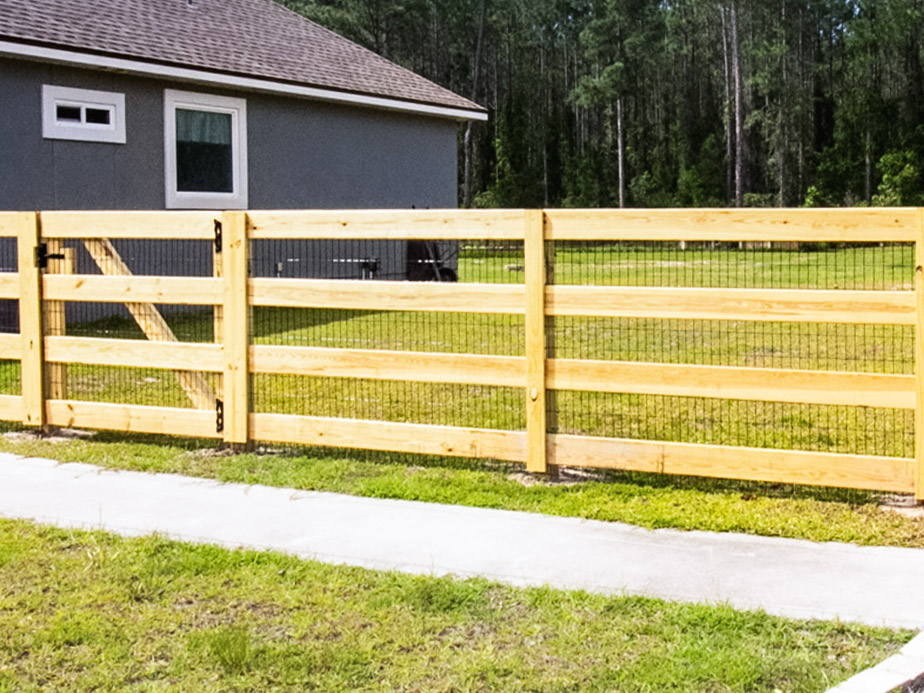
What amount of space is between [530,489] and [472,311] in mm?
1006

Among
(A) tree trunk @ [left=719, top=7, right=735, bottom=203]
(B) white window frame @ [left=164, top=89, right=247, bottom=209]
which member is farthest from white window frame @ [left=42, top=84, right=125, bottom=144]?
(A) tree trunk @ [left=719, top=7, right=735, bottom=203]

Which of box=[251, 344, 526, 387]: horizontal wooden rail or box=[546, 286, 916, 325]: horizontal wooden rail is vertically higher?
box=[546, 286, 916, 325]: horizontal wooden rail

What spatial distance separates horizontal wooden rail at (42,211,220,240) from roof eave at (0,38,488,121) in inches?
263

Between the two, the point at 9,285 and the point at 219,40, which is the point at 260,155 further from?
the point at 9,285

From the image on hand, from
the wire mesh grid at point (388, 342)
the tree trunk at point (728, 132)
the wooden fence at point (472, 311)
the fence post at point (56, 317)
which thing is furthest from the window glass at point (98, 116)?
the tree trunk at point (728, 132)

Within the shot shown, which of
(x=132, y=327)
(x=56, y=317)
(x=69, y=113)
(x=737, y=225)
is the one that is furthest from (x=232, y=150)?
(x=737, y=225)

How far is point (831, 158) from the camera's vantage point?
54.2 meters

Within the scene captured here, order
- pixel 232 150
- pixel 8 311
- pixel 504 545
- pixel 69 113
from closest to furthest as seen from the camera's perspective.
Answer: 1. pixel 504 545
2. pixel 8 311
3. pixel 69 113
4. pixel 232 150

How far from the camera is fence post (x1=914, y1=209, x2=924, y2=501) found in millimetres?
5523

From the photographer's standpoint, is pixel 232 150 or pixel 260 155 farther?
pixel 260 155

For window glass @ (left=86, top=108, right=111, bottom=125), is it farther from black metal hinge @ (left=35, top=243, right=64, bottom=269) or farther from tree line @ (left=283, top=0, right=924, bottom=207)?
tree line @ (left=283, top=0, right=924, bottom=207)

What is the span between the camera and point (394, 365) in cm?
659

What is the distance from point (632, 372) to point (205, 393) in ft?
8.75

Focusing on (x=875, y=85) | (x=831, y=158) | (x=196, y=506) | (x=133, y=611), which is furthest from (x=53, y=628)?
(x=875, y=85)
